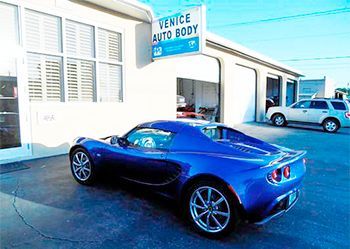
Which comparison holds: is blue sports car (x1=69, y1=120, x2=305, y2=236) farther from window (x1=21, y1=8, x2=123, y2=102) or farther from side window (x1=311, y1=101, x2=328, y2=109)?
side window (x1=311, y1=101, x2=328, y2=109)

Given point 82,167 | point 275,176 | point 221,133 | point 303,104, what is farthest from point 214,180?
point 303,104

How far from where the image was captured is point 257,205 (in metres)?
2.66

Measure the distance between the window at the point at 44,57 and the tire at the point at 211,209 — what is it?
505 cm

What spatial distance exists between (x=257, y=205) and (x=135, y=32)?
7305mm

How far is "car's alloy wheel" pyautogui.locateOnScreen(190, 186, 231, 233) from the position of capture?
2850 millimetres

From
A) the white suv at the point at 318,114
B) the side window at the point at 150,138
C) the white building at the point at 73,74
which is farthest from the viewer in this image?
the white suv at the point at 318,114

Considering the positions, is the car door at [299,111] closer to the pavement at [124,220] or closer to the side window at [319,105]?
the side window at [319,105]

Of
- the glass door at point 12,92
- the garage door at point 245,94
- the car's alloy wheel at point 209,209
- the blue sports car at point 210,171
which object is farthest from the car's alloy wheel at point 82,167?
the garage door at point 245,94

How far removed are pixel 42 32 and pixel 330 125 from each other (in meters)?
13.6

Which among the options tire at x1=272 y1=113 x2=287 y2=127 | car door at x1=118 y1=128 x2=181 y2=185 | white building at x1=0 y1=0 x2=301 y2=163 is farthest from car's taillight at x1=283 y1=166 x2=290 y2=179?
tire at x1=272 y1=113 x2=287 y2=127

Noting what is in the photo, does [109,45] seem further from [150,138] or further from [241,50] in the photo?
[241,50]

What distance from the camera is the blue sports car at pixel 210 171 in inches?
106

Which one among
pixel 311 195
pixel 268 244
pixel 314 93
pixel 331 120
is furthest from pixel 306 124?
pixel 314 93

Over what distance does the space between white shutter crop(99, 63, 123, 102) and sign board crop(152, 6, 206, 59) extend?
4.90 ft
